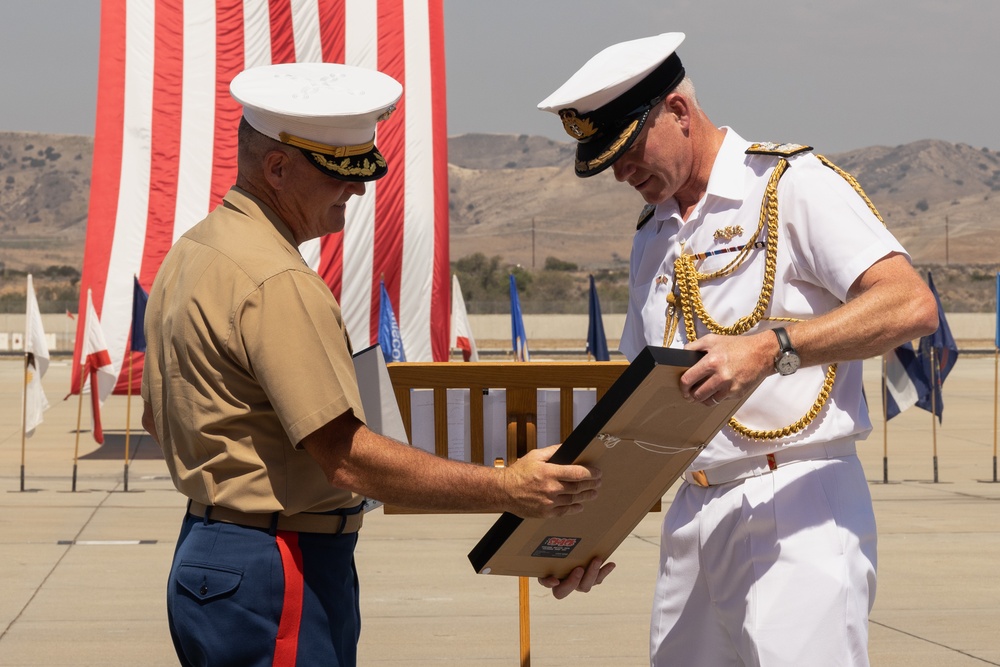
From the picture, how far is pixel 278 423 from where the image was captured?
2.46m

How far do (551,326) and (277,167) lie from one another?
50.2 metres

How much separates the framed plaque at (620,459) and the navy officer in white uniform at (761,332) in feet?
0.38

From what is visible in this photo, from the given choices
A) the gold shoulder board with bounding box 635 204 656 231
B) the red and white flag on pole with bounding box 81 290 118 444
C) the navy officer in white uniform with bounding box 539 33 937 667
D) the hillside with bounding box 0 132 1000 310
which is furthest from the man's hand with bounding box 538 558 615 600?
the hillside with bounding box 0 132 1000 310

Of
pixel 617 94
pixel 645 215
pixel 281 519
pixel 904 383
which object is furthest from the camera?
pixel 904 383

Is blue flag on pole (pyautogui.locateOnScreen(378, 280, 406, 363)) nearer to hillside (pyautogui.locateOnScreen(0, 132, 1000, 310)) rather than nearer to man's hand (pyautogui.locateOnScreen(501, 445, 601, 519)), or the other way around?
man's hand (pyautogui.locateOnScreen(501, 445, 601, 519))

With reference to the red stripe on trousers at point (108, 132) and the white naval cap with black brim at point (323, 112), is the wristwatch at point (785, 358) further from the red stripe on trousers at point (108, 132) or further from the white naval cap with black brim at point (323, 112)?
the red stripe on trousers at point (108, 132)

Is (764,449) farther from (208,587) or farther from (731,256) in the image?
(208,587)

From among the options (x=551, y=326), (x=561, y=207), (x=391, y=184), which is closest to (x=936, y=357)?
(x=391, y=184)

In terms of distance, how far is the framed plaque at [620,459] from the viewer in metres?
2.38

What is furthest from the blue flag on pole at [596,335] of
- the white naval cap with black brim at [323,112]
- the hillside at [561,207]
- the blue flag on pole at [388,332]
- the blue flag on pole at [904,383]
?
the hillside at [561,207]

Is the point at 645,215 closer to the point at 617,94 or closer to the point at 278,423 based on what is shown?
the point at 617,94

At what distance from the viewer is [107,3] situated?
1539cm

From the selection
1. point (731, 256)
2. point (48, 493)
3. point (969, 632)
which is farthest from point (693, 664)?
point (48, 493)

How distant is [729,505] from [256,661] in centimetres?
105
